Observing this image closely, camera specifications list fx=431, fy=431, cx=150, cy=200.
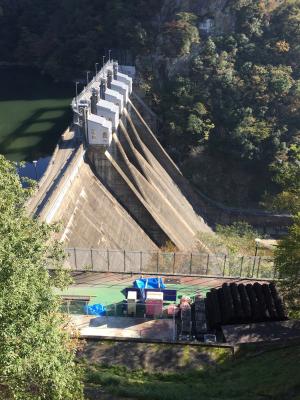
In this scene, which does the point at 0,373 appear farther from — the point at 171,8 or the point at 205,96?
the point at 171,8

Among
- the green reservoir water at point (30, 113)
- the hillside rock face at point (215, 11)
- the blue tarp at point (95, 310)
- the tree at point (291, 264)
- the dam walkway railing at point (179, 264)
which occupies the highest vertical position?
the hillside rock face at point (215, 11)

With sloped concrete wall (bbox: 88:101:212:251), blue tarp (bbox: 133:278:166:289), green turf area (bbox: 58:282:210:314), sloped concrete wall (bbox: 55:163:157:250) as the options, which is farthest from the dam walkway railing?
sloped concrete wall (bbox: 88:101:212:251)

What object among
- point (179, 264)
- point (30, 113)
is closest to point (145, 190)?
point (179, 264)

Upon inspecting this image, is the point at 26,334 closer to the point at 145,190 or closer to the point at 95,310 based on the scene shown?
the point at 95,310

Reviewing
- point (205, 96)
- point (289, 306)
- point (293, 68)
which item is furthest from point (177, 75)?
point (289, 306)

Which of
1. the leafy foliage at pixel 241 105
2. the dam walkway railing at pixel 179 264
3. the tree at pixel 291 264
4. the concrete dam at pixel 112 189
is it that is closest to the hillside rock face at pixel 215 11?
the leafy foliage at pixel 241 105

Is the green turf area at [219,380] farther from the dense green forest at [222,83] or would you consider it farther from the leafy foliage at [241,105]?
the leafy foliage at [241,105]
